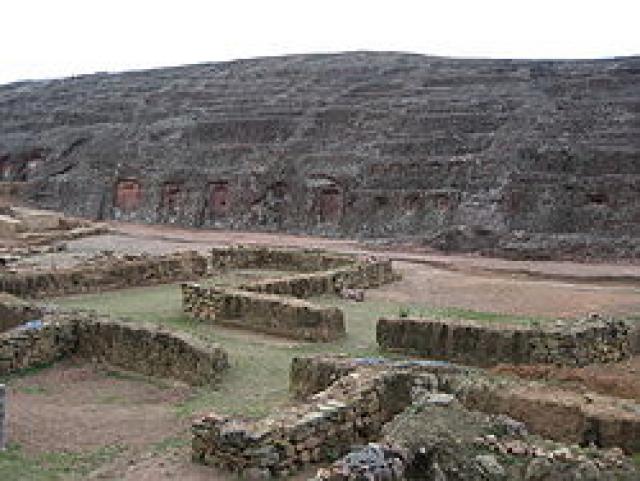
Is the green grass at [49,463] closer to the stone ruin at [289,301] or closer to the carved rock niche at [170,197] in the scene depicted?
the stone ruin at [289,301]

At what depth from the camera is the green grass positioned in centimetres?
870

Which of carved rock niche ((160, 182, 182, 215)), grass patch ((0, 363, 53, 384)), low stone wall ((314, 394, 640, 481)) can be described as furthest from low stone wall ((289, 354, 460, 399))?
carved rock niche ((160, 182, 182, 215))

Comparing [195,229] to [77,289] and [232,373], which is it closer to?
[77,289]

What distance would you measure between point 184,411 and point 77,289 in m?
10.4

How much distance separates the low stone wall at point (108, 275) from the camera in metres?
19.7

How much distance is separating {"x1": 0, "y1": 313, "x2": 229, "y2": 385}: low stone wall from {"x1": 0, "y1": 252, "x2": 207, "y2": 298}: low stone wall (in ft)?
17.3

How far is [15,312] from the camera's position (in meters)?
Result: 15.9

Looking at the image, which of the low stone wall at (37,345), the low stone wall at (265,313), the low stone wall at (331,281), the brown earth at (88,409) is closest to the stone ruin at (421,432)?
the brown earth at (88,409)

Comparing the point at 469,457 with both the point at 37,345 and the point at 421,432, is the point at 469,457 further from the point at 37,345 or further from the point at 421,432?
the point at 37,345

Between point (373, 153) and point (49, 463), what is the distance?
35894mm

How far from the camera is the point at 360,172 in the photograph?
42.4 m

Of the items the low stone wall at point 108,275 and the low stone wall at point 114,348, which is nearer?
the low stone wall at point 114,348

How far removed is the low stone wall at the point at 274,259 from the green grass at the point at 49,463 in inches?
630

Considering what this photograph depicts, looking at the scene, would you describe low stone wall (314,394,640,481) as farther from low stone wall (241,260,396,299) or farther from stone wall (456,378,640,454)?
low stone wall (241,260,396,299)
